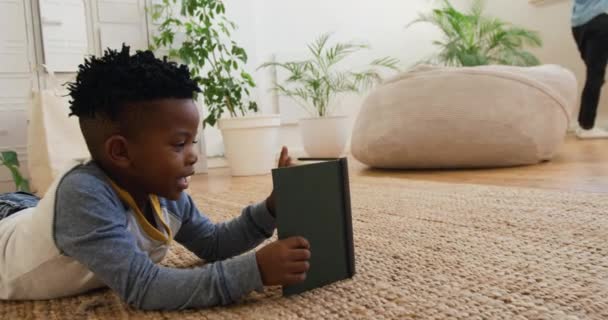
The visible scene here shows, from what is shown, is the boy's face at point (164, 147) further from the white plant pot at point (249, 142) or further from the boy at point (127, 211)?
the white plant pot at point (249, 142)

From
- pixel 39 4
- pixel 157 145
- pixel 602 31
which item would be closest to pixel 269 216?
pixel 157 145

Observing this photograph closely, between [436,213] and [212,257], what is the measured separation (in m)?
0.50

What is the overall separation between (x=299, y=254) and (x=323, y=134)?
6.89 feet

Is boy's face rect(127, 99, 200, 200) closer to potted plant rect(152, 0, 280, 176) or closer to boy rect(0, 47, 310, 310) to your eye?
boy rect(0, 47, 310, 310)

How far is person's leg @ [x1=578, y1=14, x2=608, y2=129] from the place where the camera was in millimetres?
2508

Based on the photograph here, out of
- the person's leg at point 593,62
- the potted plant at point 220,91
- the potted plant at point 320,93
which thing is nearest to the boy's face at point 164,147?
the potted plant at point 220,91

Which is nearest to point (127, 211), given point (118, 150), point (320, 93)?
point (118, 150)

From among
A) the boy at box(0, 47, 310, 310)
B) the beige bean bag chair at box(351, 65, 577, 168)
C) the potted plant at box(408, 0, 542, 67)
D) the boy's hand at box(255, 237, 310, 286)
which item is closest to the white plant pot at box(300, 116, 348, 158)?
the beige bean bag chair at box(351, 65, 577, 168)

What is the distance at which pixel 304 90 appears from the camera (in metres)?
2.93

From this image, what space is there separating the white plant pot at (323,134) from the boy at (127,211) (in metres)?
1.99

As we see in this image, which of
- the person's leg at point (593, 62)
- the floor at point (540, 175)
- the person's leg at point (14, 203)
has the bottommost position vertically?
the floor at point (540, 175)

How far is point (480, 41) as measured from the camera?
3.09 meters

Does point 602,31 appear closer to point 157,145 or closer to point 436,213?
point 436,213

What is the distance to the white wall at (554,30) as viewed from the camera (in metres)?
3.03
